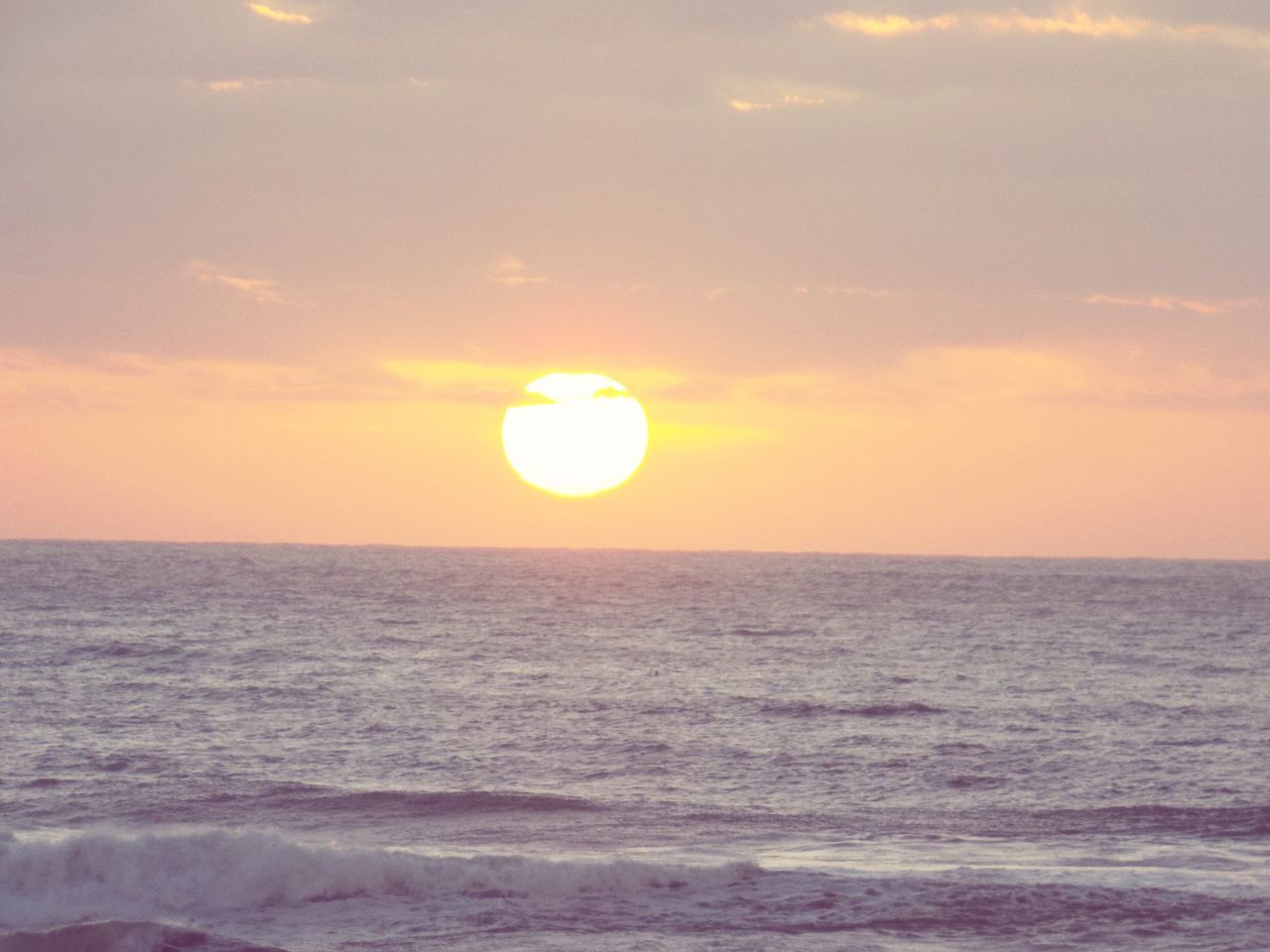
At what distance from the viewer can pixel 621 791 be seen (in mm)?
29672

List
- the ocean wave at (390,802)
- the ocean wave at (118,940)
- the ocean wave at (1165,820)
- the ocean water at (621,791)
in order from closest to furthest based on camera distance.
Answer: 1. the ocean wave at (118,940)
2. the ocean water at (621,791)
3. the ocean wave at (1165,820)
4. the ocean wave at (390,802)

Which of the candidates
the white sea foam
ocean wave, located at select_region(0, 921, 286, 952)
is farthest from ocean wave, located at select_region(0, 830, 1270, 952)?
ocean wave, located at select_region(0, 921, 286, 952)

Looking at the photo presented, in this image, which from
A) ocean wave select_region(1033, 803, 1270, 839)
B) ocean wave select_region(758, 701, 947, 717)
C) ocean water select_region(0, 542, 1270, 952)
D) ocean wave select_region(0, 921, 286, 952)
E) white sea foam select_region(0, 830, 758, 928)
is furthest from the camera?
ocean wave select_region(758, 701, 947, 717)

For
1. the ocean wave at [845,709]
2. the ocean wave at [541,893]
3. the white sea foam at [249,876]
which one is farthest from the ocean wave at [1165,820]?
the ocean wave at [845,709]

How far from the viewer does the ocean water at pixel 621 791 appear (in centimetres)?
1953

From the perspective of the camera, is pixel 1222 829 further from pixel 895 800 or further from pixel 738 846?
pixel 738 846

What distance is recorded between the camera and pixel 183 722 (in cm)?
3741

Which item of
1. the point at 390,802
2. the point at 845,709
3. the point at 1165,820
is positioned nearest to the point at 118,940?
the point at 390,802

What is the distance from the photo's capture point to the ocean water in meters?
19.5

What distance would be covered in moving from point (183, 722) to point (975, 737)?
71.5ft

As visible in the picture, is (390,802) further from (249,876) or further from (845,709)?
(845,709)

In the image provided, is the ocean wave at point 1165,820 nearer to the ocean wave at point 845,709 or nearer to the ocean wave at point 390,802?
the ocean wave at point 390,802

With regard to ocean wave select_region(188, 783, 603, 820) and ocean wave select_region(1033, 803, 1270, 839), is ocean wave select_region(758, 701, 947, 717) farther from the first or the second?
ocean wave select_region(188, 783, 603, 820)

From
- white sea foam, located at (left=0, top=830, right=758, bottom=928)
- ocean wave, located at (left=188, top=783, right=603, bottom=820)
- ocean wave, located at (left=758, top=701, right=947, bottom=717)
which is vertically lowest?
ocean wave, located at (left=758, top=701, right=947, bottom=717)
